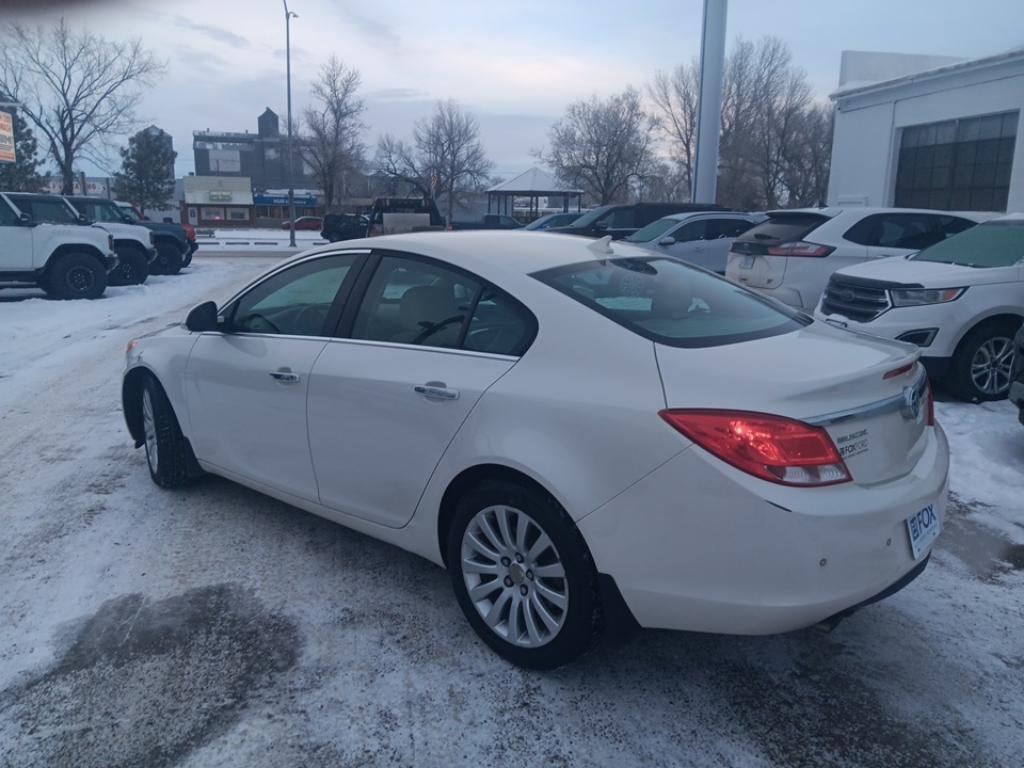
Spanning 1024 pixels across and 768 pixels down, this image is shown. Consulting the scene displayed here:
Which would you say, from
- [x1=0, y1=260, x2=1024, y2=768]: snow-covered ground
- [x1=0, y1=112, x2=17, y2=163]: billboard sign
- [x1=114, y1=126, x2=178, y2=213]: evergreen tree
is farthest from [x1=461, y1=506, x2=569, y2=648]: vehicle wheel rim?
[x1=114, y1=126, x2=178, y2=213]: evergreen tree

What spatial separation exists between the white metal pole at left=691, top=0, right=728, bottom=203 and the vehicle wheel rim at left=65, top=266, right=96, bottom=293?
15947mm

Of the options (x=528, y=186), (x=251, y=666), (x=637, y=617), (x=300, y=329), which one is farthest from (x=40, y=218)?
(x=528, y=186)

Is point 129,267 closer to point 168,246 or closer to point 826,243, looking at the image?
point 168,246

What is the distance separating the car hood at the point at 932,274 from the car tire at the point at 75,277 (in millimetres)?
13127

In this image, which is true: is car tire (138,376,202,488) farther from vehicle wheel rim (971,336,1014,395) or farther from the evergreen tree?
the evergreen tree

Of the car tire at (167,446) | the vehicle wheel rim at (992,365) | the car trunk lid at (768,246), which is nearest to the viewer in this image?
the car tire at (167,446)

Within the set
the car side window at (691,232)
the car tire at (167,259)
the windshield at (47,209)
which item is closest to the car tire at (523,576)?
the car side window at (691,232)

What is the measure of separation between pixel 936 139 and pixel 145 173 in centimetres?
5364

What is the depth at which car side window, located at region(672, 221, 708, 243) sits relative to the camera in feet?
46.7

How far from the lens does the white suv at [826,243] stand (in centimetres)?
926

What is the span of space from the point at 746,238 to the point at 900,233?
1.70 meters

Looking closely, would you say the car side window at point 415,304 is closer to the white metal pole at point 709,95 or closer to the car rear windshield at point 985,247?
the car rear windshield at point 985,247

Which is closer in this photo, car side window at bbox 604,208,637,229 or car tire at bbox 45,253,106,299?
car tire at bbox 45,253,106,299

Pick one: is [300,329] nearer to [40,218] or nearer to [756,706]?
[756,706]
